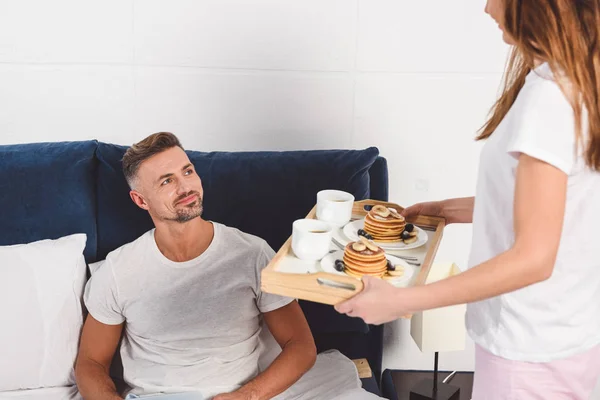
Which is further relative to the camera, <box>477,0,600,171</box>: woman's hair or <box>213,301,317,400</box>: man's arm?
<box>213,301,317,400</box>: man's arm

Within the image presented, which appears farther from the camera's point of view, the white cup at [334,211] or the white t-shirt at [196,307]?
the white t-shirt at [196,307]

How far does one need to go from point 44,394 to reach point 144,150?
76 cm

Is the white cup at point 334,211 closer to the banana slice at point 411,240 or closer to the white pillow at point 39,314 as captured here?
the banana slice at point 411,240

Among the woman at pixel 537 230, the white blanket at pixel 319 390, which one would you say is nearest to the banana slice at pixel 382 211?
the woman at pixel 537 230

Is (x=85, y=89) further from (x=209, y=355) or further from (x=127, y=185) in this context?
(x=209, y=355)

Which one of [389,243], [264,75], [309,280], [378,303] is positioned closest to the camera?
[378,303]

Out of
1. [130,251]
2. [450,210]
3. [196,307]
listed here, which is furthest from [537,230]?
[130,251]

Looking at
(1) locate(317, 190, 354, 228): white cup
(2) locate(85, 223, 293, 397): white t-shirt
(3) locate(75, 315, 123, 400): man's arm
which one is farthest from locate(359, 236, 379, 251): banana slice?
(3) locate(75, 315, 123, 400): man's arm

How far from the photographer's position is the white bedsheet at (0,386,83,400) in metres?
1.96

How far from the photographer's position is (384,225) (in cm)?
167

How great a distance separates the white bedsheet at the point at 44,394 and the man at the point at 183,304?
0.09 meters

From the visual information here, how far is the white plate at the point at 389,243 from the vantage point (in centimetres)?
164

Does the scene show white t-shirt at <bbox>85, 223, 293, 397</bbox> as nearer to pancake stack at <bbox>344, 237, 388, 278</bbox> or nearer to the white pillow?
the white pillow

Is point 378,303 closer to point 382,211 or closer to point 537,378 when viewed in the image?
point 537,378
